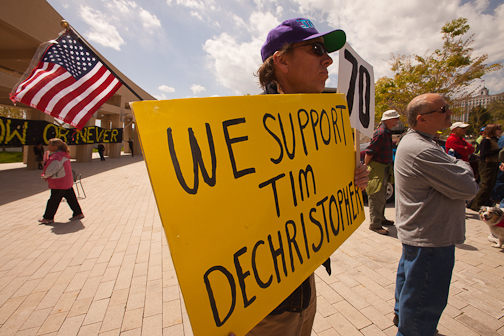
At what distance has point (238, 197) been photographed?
34.3 inches

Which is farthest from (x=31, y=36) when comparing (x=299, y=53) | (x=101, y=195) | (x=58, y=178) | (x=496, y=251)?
(x=496, y=251)

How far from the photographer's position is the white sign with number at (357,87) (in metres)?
1.56

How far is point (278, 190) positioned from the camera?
A: 1001 mm

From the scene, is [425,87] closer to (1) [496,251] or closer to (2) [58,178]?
(1) [496,251]

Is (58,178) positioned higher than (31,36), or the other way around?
(31,36)

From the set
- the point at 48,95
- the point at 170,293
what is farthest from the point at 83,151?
the point at 170,293

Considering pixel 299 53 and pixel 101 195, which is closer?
pixel 299 53

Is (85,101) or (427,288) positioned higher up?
(85,101)

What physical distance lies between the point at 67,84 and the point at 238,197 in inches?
119

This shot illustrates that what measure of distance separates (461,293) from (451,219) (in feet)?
5.63

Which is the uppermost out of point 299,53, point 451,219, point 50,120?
point 50,120

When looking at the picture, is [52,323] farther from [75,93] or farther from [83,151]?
[83,151]

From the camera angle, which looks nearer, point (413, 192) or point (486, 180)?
point (413, 192)

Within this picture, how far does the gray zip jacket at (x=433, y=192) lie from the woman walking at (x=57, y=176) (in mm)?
6337
